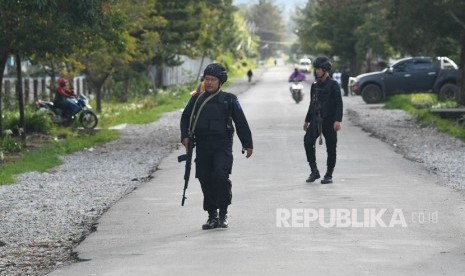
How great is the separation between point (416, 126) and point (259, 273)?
75.4 feet

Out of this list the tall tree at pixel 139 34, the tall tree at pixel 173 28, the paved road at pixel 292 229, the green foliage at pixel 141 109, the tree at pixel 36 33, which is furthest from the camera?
the tall tree at pixel 173 28

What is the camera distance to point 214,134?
11.6 meters

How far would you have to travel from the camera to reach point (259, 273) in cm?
871

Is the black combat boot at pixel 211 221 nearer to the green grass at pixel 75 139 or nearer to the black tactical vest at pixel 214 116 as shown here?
the black tactical vest at pixel 214 116

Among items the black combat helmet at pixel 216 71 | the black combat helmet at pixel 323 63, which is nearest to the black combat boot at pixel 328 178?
the black combat helmet at pixel 323 63

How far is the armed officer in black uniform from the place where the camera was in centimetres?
1152

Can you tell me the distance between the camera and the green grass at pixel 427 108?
2800 cm

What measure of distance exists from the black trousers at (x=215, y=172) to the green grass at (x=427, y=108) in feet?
48.0

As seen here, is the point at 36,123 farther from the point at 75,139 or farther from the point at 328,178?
the point at 328,178

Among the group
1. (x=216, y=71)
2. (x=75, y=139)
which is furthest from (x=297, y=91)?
(x=216, y=71)

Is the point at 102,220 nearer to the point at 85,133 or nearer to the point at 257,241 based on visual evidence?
the point at 257,241

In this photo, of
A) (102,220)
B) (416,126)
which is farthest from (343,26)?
(102,220)

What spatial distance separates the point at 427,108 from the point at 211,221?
27457mm

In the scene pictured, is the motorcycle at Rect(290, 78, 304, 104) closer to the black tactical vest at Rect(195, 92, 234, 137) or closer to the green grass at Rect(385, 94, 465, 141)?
the green grass at Rect(385, 94, 465, 141)
